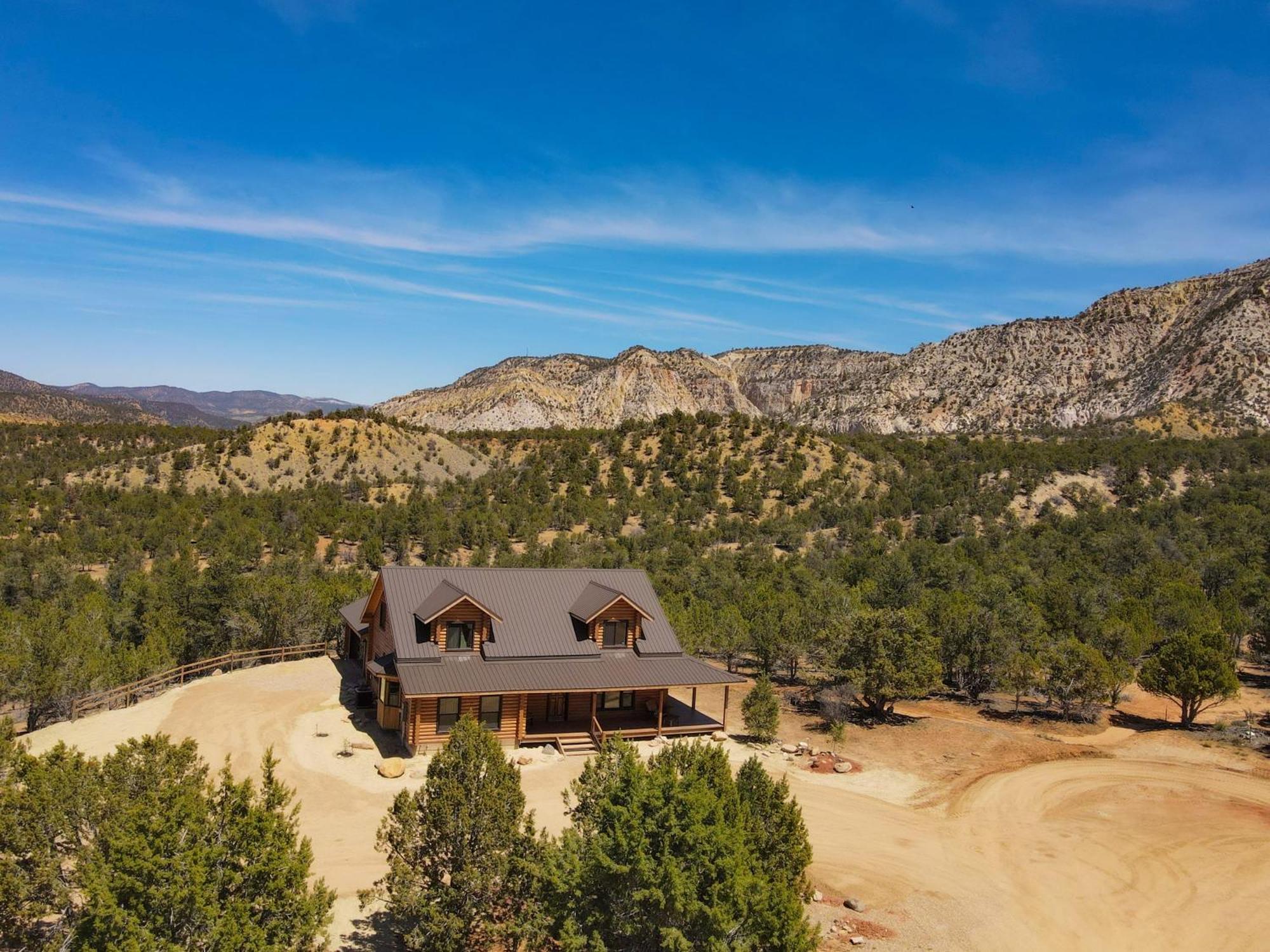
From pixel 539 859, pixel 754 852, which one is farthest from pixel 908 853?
pixel 539 859

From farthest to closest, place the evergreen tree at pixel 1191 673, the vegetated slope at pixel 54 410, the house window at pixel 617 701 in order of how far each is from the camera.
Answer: the vegetated slope at pixel 54 410
the evergreen tree at pixel 1191 673
the house window at pixel 617 701

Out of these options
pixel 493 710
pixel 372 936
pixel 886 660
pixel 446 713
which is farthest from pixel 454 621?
pixel 886 660

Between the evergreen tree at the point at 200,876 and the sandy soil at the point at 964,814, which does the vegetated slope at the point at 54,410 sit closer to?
the sandy soil at the point at 964,814

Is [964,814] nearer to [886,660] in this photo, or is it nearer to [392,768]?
[886,660]

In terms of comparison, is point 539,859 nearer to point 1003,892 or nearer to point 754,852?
point 754,852

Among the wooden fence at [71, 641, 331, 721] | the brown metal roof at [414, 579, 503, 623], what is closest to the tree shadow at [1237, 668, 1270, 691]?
the brown metal roof at [414, 579, 503, 623]

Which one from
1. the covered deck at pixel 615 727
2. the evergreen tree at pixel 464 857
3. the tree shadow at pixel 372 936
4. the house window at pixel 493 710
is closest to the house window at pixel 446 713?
the house window at pixel 493 710
